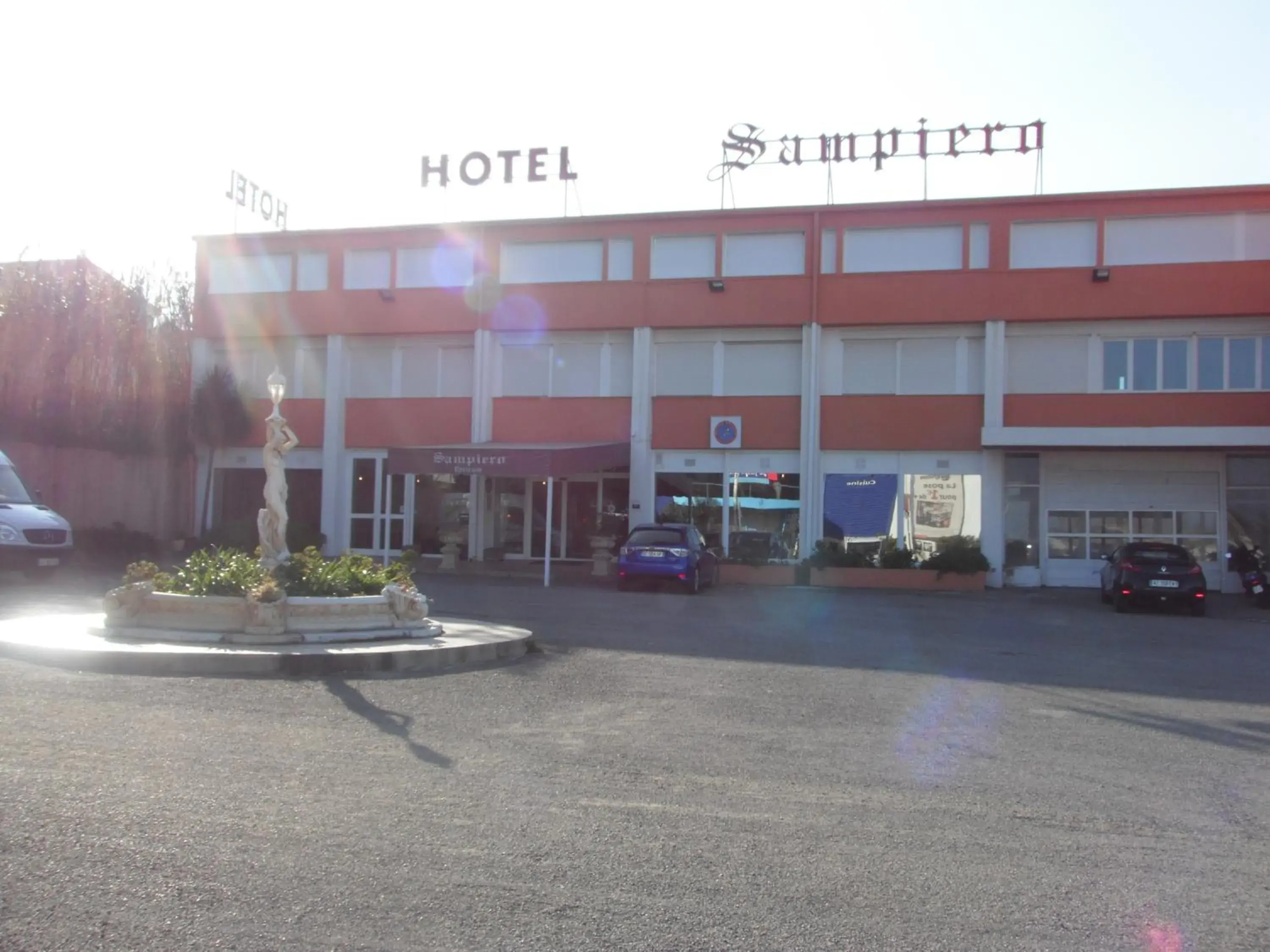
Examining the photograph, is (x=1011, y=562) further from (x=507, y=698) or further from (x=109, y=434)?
(x=109, y=434)

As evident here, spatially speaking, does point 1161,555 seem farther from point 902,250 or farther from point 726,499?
point 726,499

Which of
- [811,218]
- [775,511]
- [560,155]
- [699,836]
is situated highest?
[560,155]

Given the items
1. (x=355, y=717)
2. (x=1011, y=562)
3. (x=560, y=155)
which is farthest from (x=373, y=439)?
(x=355, y=717)

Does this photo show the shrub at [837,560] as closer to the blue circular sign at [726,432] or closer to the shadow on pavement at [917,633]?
the shadow on pavement at [917,633]

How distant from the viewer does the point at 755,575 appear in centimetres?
2609

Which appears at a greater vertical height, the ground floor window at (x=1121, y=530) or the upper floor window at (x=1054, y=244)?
the upper floor window at (x=1054, y=244)

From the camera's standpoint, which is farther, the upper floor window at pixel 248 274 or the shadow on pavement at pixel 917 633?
the upper floor window at pixel 248 274

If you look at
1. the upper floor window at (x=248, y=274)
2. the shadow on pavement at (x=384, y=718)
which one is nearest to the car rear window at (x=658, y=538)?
the shadow on pavement at (x=384, y=718)

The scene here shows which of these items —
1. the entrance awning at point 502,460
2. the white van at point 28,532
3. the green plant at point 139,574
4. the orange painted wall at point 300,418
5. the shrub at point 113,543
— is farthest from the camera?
the orange painted wall at point 300,418

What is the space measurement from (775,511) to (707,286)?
589 cm

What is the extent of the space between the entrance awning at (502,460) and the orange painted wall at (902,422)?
5.68 meters

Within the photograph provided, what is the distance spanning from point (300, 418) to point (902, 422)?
16.1 meters

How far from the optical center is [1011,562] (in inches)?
1061

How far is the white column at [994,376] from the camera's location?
26484 mm
